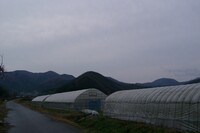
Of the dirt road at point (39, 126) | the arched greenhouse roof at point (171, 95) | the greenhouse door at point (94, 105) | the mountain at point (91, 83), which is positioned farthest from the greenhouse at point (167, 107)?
the mountain at point (91, 83)

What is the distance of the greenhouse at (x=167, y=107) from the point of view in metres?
19.4

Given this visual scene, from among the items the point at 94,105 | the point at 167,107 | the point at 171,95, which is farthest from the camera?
the point at 94,105

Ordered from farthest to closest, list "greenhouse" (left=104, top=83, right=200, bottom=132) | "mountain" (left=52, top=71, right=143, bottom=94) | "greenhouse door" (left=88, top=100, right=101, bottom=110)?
"mountain" (left=52, top=71, right=143, bottom=94) → "greenhouse door" (left=88, top=100, right=101, bottom=110) → "greenhouse" (left=104, top=83, right=200, bottom=132)

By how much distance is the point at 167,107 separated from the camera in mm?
22453

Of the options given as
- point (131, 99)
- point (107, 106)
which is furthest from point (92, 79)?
point (131, 99)

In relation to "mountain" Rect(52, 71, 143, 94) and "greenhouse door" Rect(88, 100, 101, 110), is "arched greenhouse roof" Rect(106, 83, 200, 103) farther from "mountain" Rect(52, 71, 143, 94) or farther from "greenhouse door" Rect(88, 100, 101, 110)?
"mountain" Rect(52, 71, 143, 94)

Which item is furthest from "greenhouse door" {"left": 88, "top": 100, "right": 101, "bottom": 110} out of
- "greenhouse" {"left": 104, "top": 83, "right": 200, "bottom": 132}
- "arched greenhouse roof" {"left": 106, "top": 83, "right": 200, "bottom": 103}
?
"arched greenhouse roof" {"left": 106, "top": 83, "right": 200, "bottom": 103}

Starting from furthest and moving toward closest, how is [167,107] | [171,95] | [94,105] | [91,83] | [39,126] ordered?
[91,83], [94,105], [39,126], [171,95], [167,107]

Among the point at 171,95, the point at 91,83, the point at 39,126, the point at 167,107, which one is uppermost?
the point at 171,95

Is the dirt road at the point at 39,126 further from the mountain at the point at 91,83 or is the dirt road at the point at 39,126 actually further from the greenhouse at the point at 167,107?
the mountain at the point at 91,83

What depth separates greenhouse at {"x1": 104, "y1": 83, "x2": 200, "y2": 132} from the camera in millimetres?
19375

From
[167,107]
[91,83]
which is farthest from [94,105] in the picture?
[91,83]

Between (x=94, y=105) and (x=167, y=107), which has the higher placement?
(x=167, y=107)

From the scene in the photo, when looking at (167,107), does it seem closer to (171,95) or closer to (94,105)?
(171,95)
